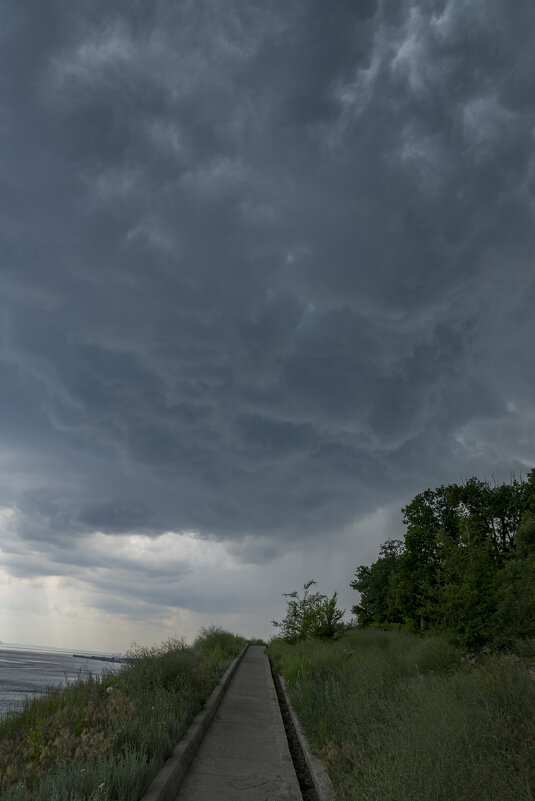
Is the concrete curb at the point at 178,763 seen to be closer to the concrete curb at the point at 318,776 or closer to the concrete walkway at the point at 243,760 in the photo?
the concrete walkway at the point at 243,760

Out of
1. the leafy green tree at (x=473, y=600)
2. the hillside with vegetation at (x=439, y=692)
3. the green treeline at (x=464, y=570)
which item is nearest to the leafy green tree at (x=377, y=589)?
the green treeline at (x=464, y=570)

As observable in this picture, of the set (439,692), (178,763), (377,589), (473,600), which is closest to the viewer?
(178,763)

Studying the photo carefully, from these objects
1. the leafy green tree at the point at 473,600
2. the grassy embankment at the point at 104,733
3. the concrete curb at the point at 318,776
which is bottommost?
the concrete curb at the point at 318,776

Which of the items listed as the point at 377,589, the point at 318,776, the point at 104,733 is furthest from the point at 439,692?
the point at 377,589

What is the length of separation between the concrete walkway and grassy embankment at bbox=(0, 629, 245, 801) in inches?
21.0

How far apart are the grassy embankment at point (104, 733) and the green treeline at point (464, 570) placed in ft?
26.0

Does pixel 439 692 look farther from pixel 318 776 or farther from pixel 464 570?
pixel 464 570

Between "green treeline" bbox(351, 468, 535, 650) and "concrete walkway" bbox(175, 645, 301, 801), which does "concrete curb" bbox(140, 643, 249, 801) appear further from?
"green treeline" bbox(351, 468, 535, 650)

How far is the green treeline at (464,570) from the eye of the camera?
15.1m

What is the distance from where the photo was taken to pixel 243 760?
25.5ft

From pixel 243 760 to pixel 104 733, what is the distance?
2147 millimetres

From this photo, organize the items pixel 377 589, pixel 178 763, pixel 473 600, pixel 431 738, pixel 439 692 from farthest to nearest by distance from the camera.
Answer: pixel 377 589
pixel 473 600
pixel 439 692
pixel 178 763
pixel 431 738

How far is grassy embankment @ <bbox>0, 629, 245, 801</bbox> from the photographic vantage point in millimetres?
5379

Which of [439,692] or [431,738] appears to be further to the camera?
[439,692]
